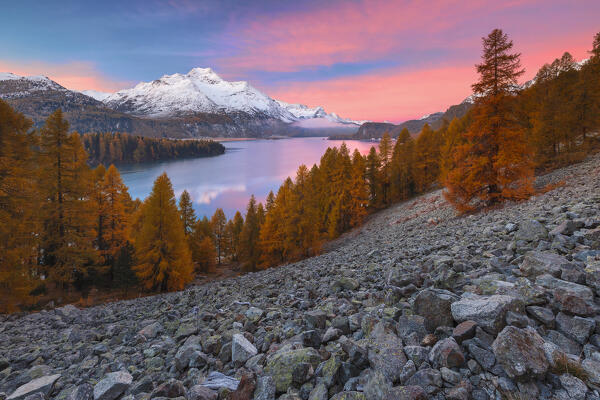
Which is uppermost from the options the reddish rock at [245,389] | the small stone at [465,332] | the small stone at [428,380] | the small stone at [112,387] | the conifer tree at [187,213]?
the small stone at [465,332]

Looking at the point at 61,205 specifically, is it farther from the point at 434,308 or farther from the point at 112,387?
the point at 434,308

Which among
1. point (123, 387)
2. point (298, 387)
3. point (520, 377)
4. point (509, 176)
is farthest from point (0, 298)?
point (509, 176)

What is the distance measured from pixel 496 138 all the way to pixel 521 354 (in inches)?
702

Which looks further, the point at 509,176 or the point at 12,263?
the point at 509,176

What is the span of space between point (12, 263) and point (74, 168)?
9.14 meters

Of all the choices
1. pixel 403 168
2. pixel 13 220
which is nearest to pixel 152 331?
pixel 13 220

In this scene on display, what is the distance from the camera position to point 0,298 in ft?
46.7

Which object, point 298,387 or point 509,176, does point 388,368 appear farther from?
point 509,176

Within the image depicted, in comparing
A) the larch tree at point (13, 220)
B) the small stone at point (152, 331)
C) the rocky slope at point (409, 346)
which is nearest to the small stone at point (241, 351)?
the rocky slope at point (409, 346)

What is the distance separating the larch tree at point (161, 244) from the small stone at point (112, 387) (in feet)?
62.2

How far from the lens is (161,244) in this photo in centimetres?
2183

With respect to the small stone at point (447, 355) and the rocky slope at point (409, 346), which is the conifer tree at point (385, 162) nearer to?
Result: the rocky slope at point (409, 346)

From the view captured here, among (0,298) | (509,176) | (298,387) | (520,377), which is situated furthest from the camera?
(509,176)

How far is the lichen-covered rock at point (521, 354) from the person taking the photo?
2391 millimetres
